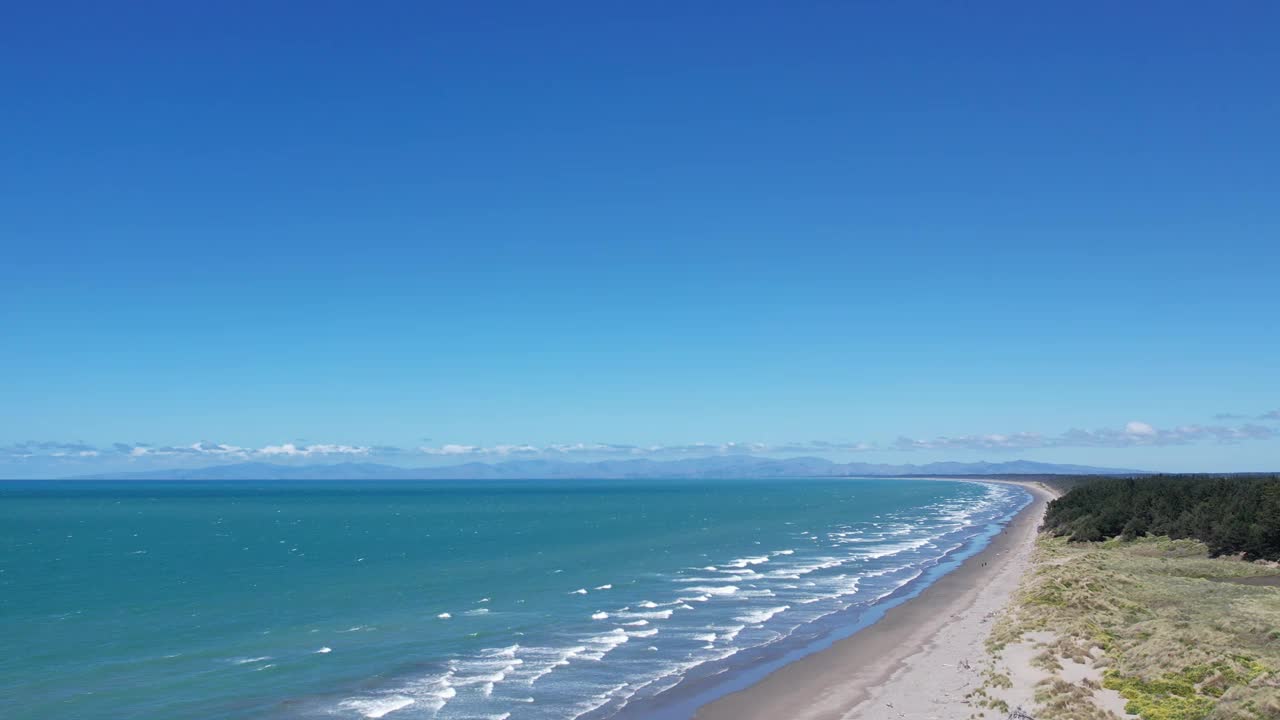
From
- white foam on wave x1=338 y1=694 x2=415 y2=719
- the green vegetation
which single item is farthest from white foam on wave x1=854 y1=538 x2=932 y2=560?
white foam on wave x1=338 y1=694 x2=415 y2=719

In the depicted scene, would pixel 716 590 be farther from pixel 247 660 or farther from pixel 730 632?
pixel 247 660

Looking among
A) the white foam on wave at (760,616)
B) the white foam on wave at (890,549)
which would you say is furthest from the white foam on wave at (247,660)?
the white foam on wave at (890,549)

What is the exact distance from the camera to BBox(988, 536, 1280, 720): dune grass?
16.1 meters

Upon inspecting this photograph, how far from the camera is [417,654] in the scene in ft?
87.6

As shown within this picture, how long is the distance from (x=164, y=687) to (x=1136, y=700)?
22479 millimetres

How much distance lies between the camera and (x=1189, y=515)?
47.2m

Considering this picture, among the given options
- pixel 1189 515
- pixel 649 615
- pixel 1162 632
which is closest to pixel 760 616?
pixel 649 615

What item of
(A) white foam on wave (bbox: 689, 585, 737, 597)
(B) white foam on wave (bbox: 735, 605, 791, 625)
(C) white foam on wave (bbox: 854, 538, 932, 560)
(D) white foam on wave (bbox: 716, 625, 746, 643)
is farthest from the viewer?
(C) white foam on wave (bbox: 854, 538, 932, 560)

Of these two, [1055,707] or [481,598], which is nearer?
[1055,707]

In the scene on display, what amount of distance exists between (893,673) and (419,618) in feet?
59.3

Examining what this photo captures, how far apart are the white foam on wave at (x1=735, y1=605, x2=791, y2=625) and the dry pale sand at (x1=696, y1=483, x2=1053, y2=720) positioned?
3.78 m

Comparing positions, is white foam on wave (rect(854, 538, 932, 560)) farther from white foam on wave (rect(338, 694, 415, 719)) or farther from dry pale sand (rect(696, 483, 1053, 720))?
white foam on wave (rect(338, 694, 415, 719))

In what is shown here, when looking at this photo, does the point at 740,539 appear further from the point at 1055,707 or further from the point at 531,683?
the point at 1055,707

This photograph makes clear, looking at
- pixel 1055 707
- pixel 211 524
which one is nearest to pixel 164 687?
pixel 1055 707
